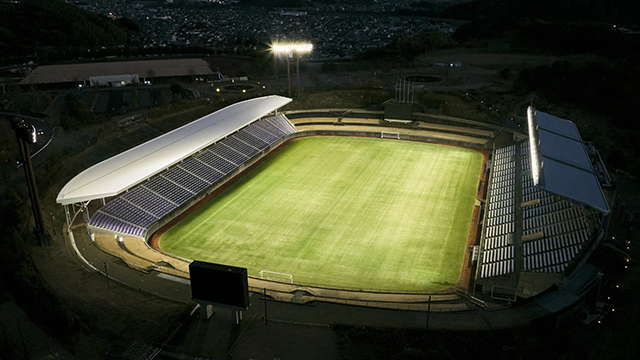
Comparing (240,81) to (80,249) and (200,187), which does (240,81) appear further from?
(80,249)

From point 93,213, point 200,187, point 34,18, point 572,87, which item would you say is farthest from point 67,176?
point 34,18

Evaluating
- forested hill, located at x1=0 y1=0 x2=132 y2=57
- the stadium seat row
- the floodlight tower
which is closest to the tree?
the stadium seat row

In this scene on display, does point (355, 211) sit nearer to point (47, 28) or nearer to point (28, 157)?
point (28, 157)

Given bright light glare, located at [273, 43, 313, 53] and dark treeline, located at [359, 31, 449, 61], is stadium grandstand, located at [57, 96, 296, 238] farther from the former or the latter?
dark treeline, located at [359, 31, 449, 61]

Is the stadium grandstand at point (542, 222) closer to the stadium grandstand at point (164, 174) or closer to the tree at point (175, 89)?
the stadium grandstand at point (164, 174)

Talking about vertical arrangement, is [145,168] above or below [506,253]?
above

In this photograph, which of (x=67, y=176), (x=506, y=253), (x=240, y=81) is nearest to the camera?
(x=506, y=253)

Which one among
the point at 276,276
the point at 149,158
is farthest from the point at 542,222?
the point at 149,158
